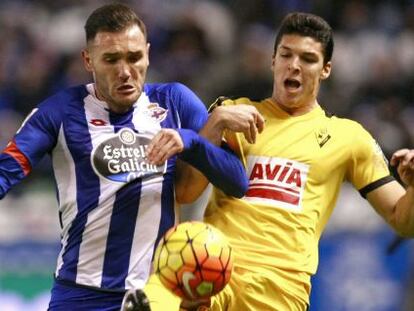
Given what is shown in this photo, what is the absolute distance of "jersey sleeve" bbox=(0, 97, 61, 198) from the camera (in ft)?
18.8

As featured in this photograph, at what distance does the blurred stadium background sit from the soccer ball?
13.8 feet

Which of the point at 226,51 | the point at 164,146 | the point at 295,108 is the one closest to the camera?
the point at 164,146

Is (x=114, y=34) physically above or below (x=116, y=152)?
above

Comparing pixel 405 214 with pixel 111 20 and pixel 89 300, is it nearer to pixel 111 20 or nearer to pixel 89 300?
pixel 89 300

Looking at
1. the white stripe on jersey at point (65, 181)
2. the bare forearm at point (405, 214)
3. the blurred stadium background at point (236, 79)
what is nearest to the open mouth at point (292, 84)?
the bare forearm at point (405, 214)

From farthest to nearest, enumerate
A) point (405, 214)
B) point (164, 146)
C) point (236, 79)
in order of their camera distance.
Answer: point (236, 79), point (405, 214), point (164, 146)

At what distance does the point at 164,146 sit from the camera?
5.43m

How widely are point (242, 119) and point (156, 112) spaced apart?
19.3 inches

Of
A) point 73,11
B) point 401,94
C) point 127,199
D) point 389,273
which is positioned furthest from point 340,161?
point 73,11

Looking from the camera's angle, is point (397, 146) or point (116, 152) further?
point (397, 146)

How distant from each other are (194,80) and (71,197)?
638 centimetres

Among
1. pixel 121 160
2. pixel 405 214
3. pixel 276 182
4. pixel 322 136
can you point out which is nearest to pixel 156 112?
pixel 121 160

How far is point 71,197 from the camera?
584cm

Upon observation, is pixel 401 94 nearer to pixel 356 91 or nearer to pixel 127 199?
pixel 356 91
